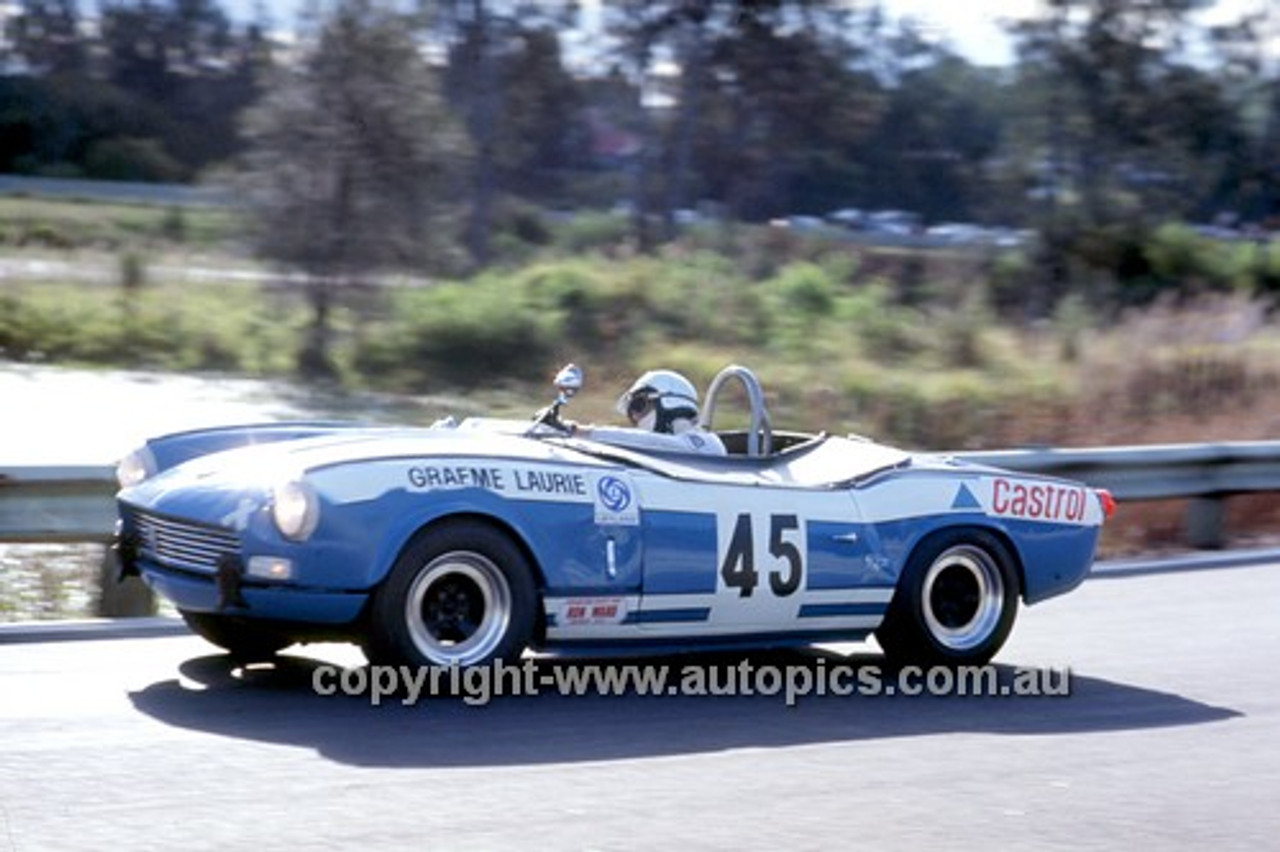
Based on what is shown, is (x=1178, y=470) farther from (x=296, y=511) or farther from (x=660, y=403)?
(x=296, y=511)

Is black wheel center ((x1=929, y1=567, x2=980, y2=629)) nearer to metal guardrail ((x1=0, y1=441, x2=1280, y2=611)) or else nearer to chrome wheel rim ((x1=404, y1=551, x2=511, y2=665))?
metal guardrail ((x1=0, y1=441, x2=1280, y2=611))

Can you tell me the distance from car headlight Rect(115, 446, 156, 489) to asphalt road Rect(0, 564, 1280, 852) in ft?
2.21

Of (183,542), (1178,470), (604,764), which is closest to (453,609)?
(183,542)

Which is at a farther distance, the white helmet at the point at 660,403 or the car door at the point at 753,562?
the white helmet at the point at 660,403

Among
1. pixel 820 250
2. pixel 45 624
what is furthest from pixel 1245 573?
pixel 820 250

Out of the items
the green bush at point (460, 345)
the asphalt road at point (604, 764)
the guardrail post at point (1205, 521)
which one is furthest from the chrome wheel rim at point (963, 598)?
the green bush at point (460, 345)

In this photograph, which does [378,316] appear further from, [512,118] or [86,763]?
[512,118]

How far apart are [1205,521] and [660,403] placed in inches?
233

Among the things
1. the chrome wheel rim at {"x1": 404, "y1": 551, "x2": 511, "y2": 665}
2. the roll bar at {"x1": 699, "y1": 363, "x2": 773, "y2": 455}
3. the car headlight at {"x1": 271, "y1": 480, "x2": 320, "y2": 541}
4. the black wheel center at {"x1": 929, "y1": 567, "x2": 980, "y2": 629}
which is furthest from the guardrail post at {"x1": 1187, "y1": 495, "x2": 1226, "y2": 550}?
the car headlight at {"x1": 271, "y1": 480, "x2": 320, "y2": 541}

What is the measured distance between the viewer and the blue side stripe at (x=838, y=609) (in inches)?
329

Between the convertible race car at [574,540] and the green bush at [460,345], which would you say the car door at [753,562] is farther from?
the green bush at [460,345]

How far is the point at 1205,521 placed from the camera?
44.7 ft

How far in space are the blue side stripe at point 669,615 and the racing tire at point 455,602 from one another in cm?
42

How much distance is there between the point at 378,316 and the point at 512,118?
2904 cm
